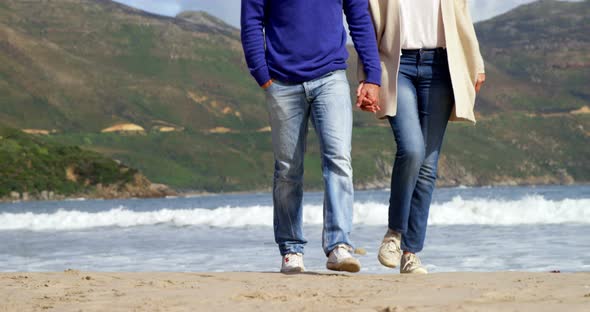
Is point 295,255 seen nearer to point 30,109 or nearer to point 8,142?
point 8,142

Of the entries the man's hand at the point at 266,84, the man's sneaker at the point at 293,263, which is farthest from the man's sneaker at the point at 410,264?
the man's hand at the point at 266,84

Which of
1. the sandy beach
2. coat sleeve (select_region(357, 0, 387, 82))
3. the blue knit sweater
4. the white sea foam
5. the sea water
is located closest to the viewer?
the sandy beach

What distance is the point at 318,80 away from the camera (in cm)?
613

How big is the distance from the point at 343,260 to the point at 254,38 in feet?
4.94

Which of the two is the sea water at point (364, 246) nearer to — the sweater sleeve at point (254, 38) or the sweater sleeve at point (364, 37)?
the sweater sleeve at point (364, 37)

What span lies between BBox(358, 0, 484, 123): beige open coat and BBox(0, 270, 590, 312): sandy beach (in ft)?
3.61

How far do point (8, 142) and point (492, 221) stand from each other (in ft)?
377

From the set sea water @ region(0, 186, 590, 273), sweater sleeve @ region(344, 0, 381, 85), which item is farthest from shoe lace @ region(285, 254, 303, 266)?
sea water @ region(0, 186, 590, 273)

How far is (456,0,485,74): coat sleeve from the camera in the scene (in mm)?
6375

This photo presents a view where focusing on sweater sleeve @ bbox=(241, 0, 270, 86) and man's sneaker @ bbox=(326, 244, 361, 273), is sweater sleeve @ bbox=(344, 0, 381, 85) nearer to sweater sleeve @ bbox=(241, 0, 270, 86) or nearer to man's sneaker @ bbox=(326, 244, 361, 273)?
sweater sleeve @ bbox=(241, 0, 270, 86)

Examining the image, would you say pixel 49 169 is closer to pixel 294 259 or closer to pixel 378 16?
pixel 294 259

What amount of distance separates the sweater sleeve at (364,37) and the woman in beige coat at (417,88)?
109 mm

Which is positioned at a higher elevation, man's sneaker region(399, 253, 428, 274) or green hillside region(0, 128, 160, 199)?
man's sneaker region(399, 253, 428, 274)

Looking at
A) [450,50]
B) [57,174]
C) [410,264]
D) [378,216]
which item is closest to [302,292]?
[410,264]
